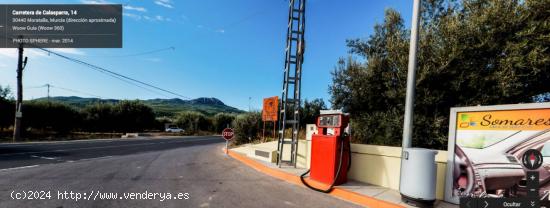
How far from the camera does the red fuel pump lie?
265 inches

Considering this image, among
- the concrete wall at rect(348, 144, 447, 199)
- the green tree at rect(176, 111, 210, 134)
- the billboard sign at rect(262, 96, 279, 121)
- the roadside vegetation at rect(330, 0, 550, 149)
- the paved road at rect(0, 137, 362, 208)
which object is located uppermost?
the roadside vegetation at rect(330, 0, 550, 149)

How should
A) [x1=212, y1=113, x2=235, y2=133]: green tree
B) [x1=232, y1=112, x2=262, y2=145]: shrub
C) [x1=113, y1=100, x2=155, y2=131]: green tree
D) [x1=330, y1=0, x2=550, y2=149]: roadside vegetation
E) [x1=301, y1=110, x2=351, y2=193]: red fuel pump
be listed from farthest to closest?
[x1=212, y1=113, x2=235, y2=133]: green tree
[x1=113, y1=100, x2=155, y2=131]: green tree
[x1=232, y1=112, x2=262, y2=145]: shrub
[x1=330, y1=0, x2=550, y2=149]: roadside vegetation
[x1=301, y1=110, x2=351, y2=193]: red fuel pump

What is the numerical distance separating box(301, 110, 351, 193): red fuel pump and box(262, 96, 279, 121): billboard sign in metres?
9.42

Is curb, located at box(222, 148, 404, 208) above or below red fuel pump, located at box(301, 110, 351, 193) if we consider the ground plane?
below

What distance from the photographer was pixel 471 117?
5371 millimetres

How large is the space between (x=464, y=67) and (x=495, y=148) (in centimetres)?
604

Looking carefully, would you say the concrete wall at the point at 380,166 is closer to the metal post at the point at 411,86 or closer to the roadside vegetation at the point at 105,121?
the metal post at the point at 411,86

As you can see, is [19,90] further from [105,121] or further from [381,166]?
[381,166]

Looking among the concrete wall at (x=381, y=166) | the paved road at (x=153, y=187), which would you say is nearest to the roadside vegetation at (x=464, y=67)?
the concrete wall at (x=381, y=166)

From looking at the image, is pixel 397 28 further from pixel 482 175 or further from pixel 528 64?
pixel 482 175

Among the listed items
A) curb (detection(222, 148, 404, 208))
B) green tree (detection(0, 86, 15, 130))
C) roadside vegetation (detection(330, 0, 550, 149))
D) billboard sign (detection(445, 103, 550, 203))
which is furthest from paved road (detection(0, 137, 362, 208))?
green tree (detection(0, 86, 15, 130))

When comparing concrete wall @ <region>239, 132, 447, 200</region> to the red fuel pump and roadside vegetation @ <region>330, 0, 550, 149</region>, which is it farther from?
roadside vegetation @ <region>330, 0, 550, 149</region>

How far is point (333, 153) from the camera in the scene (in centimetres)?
675

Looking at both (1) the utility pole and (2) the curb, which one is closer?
(2) the curb
